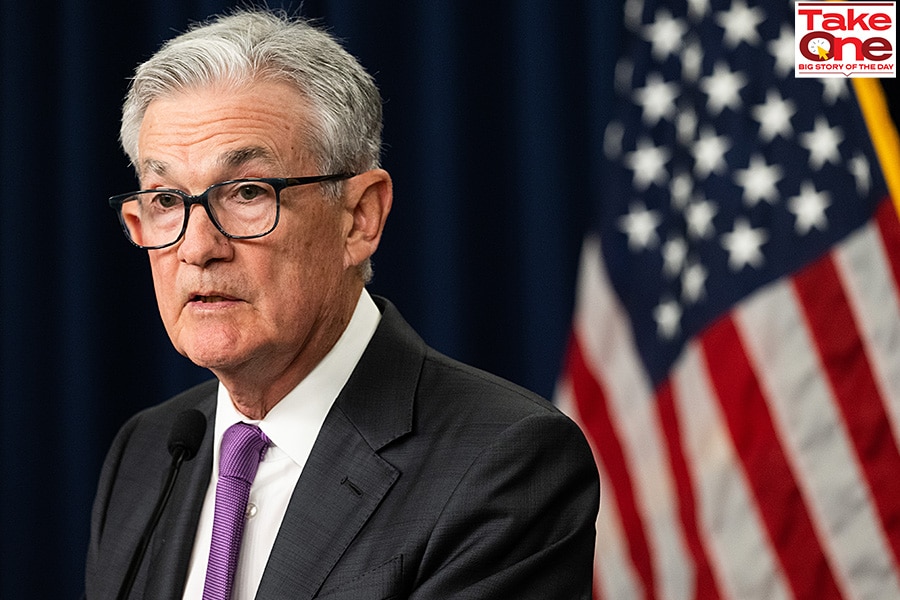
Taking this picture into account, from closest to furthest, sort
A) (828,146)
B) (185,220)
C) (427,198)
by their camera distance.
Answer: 1. (185,220)
2. (828,146)
3. (427,198)

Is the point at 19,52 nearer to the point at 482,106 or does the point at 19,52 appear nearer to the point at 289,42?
the point at 482,106

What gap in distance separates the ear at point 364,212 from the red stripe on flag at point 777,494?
1268 mm

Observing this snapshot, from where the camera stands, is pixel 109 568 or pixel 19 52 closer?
pixel 109 568

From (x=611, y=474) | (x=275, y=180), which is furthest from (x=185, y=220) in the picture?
(x=611, y=474)

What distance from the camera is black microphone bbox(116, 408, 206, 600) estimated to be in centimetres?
167

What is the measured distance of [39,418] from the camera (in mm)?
3332

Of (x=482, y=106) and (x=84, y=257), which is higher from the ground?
(x=482, y=106)

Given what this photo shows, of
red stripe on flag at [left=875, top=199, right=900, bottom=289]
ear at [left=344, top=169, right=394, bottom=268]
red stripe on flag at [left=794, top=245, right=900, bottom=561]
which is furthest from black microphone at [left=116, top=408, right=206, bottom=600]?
red stripe on flag at [left=875, top=199, right=900, bottom=289]

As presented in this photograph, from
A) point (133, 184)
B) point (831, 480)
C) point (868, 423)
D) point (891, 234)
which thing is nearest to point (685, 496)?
point (831, 480)

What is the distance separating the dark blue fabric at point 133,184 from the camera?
10.5ft

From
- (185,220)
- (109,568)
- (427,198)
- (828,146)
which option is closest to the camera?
(185,220)

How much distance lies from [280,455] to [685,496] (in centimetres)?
136

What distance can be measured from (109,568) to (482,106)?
1.85 metres

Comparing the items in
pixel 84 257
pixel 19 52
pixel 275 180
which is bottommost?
pixel 84 257
